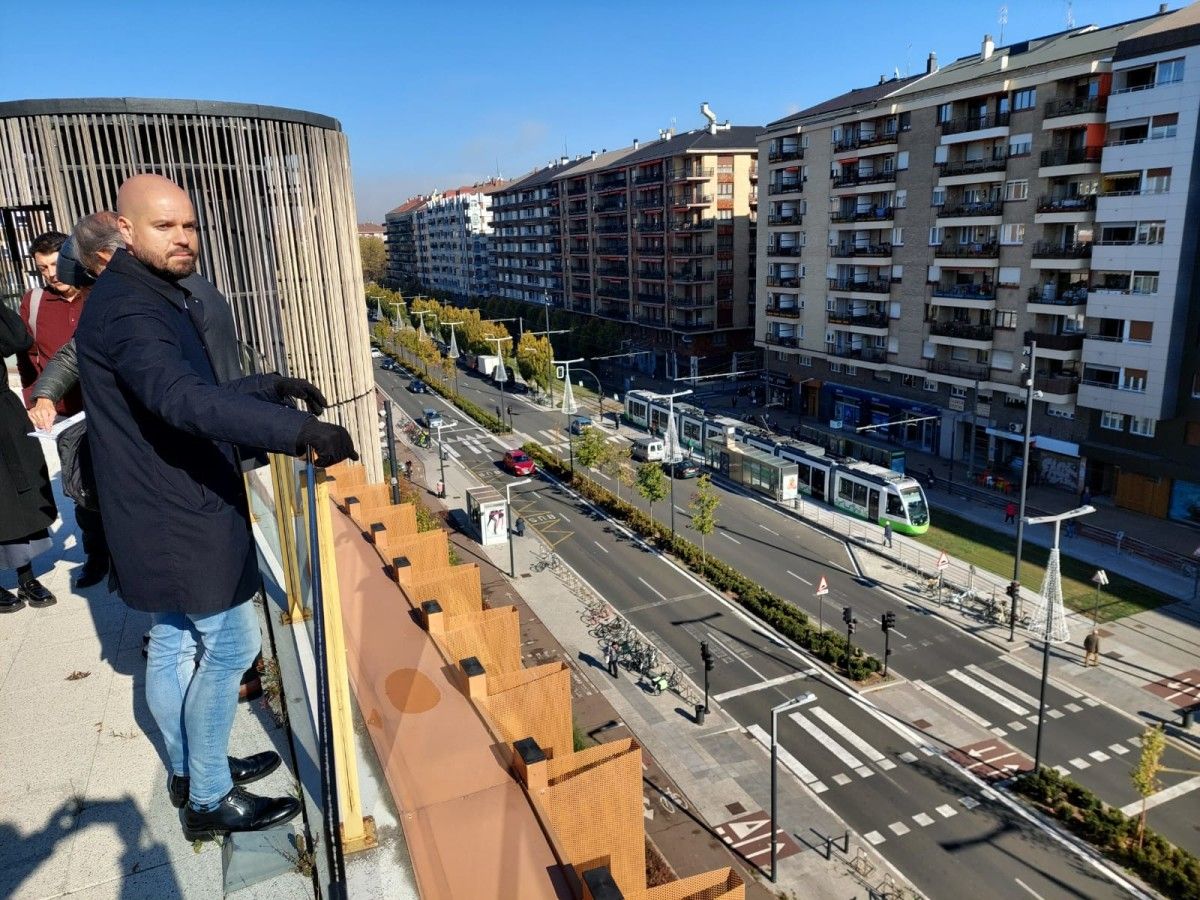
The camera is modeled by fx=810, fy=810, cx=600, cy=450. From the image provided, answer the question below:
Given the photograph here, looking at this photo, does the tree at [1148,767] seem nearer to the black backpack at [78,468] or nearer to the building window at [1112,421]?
the black backpack at [78,468]

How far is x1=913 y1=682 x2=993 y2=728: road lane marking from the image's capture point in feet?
76.5

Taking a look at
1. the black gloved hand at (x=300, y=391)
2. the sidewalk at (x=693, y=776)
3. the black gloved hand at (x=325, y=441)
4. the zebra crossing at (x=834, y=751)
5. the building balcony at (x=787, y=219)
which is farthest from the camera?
the building balcony at (x=787, y=219)

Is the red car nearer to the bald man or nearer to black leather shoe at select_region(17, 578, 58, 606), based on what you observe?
black leather shoe at select_region(17, 578, 58, 606)

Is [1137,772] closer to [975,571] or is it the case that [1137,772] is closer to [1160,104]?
[975,571]

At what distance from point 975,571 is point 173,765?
3378 centimetres

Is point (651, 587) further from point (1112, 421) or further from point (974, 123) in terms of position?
point (974, 123)

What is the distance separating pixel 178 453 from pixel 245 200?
20147 millimetres

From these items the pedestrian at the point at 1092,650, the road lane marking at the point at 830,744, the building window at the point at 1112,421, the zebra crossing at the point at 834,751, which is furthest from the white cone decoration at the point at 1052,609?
the building window at the point at 1112,421

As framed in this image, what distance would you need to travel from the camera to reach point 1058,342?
3997 cm

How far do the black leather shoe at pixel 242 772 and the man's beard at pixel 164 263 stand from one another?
2.91m

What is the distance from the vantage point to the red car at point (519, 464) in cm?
4948

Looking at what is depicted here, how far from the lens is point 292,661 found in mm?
6258

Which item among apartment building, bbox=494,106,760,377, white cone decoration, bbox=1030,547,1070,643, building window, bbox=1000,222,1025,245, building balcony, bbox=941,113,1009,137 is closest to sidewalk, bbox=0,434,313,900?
white cone decoration, bbox=1030,547,1070,643

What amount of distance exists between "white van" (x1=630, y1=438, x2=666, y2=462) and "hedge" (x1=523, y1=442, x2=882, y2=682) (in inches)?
207
